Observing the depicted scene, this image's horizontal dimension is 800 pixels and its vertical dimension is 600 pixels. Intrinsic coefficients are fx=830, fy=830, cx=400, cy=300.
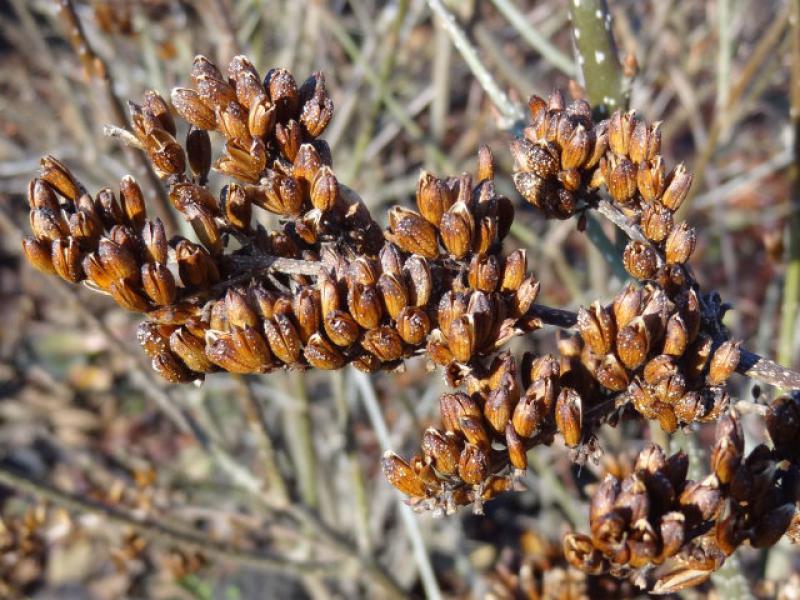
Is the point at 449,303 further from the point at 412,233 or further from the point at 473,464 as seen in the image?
the point at 473,464

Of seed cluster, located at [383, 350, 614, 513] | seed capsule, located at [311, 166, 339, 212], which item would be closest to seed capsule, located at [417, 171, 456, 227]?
seed capsule, located at [311, 166, 339, 212]

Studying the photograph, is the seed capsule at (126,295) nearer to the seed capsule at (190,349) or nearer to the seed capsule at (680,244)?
the seed capsule at (190,349)

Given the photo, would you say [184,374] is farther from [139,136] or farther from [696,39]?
[696,39]

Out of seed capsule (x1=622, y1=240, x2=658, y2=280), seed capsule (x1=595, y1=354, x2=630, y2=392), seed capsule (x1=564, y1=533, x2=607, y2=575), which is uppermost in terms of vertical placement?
seed capsule (x1=622, y1=240, x2=658, y2=280)

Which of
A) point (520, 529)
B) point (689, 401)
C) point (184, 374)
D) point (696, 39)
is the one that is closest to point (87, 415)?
point (520, 529)

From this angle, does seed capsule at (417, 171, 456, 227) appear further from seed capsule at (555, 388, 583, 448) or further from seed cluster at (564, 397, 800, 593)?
seed cluster at (564, 397, 800, 593)

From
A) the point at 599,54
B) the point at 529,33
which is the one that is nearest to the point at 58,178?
the point at 599,54
